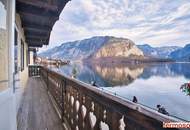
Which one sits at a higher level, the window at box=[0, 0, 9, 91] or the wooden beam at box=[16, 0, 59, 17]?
the wooden beam at box=[16, 0, 59, 17]

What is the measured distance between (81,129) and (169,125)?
1.65 meters

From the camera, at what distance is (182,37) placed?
25719 millimetres

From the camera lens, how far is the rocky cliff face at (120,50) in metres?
149

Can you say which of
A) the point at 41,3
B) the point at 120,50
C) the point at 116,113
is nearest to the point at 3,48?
the point at 116,113

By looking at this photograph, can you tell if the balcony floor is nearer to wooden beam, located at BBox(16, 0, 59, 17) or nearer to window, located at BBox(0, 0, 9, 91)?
window, located at BBox(0, 0, 9, 91)

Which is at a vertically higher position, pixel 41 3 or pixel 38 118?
pixel 41 3

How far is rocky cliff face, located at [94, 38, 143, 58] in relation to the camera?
149250 millimetres

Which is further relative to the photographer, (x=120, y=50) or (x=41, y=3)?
(x=120, y=50)

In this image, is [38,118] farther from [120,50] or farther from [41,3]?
[120,50]

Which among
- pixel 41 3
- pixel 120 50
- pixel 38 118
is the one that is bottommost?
pixel 38 118

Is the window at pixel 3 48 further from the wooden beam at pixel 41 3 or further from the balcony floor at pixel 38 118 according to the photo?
the balcony floor at pixel 38 118

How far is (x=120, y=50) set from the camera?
496ft

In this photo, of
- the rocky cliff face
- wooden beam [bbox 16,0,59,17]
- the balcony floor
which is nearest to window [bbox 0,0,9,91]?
the balcony floor

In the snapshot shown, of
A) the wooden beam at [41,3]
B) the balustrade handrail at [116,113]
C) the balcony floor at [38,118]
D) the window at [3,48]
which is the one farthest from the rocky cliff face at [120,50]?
the window at [3,48]
